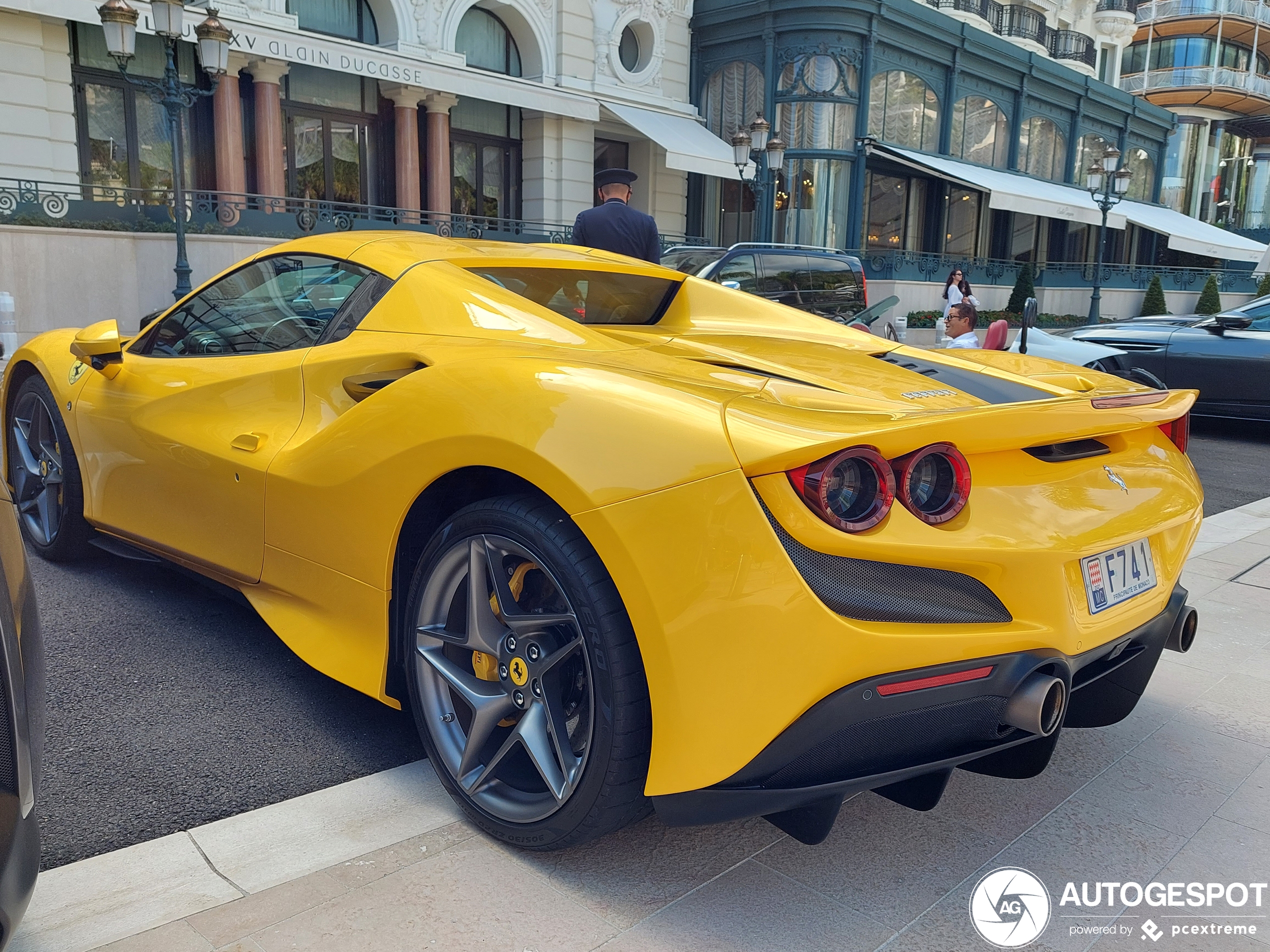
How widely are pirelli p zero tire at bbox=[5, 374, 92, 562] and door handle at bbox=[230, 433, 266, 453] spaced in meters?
1.31

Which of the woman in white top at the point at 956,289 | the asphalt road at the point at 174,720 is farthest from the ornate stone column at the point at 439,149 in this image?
the asphalt road at the point at 174,720

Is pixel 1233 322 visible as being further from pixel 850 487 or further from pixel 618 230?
pixel 850 487

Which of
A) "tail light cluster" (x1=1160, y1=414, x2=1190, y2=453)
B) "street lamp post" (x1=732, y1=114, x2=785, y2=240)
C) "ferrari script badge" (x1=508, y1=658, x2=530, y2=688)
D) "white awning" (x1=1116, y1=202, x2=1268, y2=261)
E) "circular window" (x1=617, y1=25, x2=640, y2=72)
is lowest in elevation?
"ferrari script badge" (x1=508, y1=658, x2=530, y2=688)

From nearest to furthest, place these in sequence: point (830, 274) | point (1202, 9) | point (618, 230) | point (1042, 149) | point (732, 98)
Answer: point (618, 230) < point (830, 274) < point (732, 98) < point (1042, 149) < point (1202, 9)

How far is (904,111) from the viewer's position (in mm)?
25250

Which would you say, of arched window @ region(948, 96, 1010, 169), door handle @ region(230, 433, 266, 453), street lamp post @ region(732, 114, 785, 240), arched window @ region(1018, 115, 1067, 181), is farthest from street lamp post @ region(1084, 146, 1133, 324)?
door handle @ region(230, 433, 266, 453)

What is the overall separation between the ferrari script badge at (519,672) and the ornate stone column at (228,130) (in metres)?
16.5

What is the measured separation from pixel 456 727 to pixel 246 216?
15343 mm

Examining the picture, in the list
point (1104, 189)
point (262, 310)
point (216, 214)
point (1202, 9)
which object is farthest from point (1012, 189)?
point (1202, 9)

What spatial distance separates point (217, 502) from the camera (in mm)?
3107

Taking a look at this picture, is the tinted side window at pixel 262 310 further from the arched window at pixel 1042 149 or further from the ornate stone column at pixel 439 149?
the arched window at pixel 1042 149

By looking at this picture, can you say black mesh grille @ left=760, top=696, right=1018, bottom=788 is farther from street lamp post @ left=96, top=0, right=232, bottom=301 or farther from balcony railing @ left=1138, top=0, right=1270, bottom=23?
balcony railing @ left=1138, top=0, right=1270, bottom=23

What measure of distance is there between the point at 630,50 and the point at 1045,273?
14275mm

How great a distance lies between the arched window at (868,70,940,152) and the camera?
24.2m
